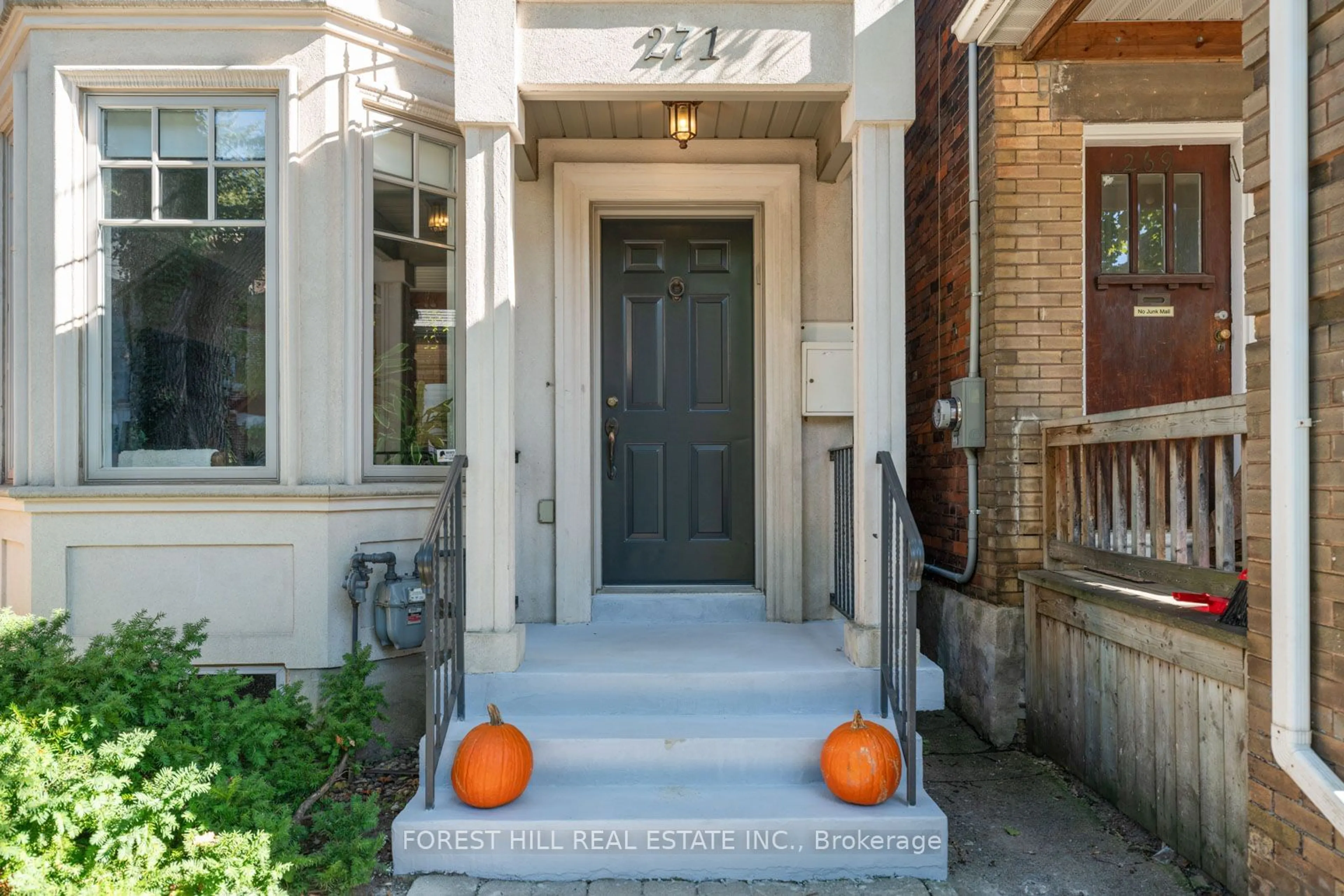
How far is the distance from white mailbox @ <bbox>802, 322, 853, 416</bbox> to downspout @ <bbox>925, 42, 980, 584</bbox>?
0.57m

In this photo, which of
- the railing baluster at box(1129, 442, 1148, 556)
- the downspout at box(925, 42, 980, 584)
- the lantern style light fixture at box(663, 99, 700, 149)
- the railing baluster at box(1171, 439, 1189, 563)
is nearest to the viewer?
the railing baluster at box(1171, 439, 1189, 563)

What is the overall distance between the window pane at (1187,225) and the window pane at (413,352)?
356 centimetres

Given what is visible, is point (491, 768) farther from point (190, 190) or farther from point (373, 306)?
point (190, 190)

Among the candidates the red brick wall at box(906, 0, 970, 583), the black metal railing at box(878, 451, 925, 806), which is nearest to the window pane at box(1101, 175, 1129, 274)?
the red brick wall at box(906, 0, 970, 583)

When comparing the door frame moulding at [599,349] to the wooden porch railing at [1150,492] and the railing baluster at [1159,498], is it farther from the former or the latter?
the railing baluster at [1159,498]

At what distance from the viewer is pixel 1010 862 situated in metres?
3.05

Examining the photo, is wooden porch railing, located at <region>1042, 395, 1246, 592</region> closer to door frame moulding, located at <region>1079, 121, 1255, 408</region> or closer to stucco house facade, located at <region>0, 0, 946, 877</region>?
door frame moulding, located at <region>1079, 121, 1255, 408</region>

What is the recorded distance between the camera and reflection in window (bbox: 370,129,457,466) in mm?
4191

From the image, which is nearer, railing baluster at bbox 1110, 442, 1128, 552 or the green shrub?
the green shrub

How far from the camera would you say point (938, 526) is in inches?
194

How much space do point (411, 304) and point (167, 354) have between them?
3.46 ft

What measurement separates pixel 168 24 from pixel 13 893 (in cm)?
336

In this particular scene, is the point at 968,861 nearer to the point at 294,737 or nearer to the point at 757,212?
the point at 294,737

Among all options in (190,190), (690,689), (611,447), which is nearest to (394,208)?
(190,190)
